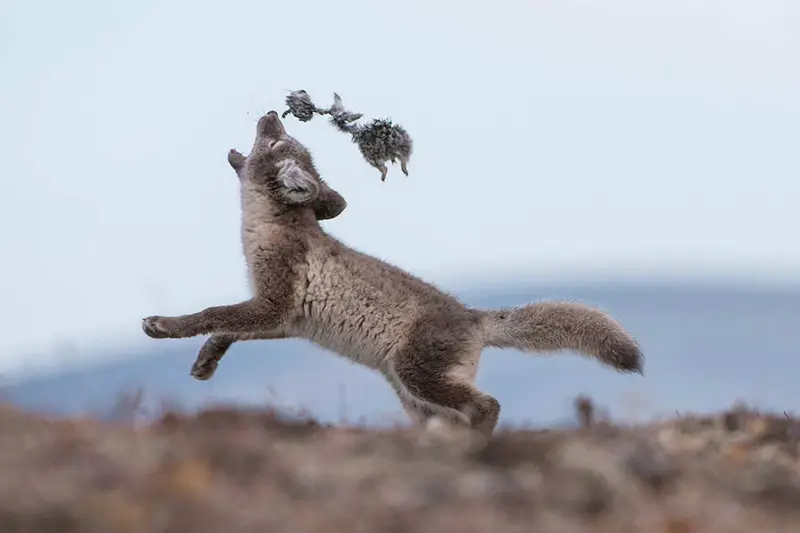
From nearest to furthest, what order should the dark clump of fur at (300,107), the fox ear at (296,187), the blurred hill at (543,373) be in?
the blurred hill at (543,373)
the fox ear at (296,187)
the dark clump of fur at (300,107)

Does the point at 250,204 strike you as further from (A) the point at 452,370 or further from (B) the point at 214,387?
(A) the point at 452,370

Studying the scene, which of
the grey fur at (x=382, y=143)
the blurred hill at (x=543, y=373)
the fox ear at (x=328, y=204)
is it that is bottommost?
the blurred hill at (x=543, y=373)

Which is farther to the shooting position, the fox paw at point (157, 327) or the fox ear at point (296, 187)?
the fox ear at point (296, 187)

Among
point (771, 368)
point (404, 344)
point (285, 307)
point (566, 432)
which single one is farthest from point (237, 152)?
point (771, 368)

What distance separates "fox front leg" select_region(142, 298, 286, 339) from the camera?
9.76m

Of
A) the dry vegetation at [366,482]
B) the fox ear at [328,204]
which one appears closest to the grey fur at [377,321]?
the fox ear at [328,204]

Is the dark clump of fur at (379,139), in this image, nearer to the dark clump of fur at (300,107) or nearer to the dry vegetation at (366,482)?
the dark clump of fur at (300,107)

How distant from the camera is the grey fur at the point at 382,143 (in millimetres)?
11156

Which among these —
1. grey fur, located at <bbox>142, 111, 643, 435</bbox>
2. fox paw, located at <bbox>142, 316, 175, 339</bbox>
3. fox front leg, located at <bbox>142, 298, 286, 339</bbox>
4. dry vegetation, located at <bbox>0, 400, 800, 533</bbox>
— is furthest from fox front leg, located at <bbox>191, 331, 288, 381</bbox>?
dry vegetation, located at <bbox>0, 400, 800, 533</bbox>

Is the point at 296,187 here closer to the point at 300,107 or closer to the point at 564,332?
the point at 300,107

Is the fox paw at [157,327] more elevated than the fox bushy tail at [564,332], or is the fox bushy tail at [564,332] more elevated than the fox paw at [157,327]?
the fox bushy tail at [564,332]

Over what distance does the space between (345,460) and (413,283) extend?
169 inches

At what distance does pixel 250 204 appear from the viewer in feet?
35.6

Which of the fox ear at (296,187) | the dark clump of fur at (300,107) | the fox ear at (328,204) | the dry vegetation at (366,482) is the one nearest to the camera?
the dry vegetation at (366,482)
